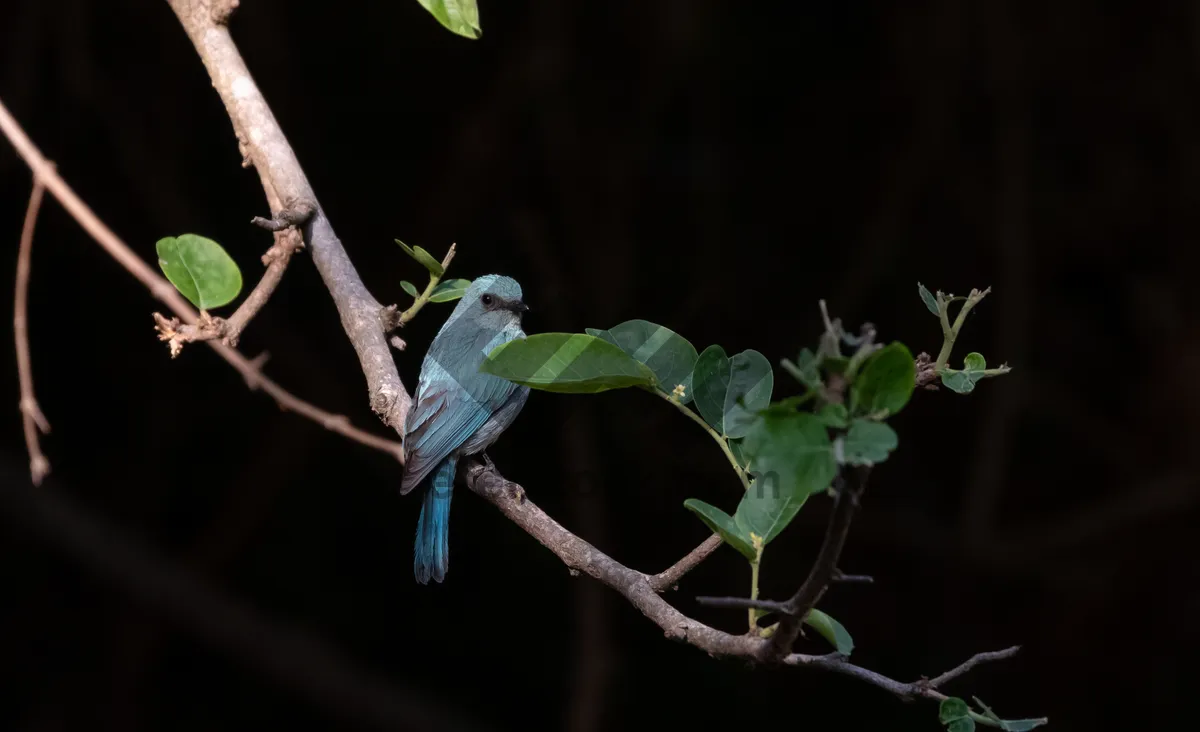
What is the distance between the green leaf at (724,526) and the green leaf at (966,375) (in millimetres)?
251

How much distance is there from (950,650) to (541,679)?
1514mm

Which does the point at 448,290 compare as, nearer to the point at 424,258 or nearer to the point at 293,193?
the point at 424,258

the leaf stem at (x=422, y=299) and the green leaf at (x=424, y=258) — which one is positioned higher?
the leaf stem at (x=422, y=299)

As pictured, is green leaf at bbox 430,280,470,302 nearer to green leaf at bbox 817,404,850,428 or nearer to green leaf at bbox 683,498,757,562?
green leaf at bbox 683,498,757,562

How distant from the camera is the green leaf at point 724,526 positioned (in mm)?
1140

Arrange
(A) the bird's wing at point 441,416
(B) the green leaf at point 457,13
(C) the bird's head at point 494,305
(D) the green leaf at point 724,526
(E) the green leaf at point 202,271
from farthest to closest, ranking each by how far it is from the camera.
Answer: (C) the bird's head at point 494,305 → (A) the bird's wing at point 441,416 → (E) the green leaf at point 202,271 → (B) the green leaf at point 457,13 → (D) the green leaf at point 724,526

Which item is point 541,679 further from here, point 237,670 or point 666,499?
point 237,670

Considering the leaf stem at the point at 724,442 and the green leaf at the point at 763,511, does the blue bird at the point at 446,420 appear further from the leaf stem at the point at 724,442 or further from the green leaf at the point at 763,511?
the green leaf at the point at 763,511

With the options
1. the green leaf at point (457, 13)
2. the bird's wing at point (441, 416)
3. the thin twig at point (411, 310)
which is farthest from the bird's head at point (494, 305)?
the green leaf at point (457, 13)

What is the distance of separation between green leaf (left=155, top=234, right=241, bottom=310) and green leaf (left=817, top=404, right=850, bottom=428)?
3.84ft

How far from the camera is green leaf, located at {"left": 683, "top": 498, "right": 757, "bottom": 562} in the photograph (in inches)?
44.9

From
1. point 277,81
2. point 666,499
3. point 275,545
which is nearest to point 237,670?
point 275,545

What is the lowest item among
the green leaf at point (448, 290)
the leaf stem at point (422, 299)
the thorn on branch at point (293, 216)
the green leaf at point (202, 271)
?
the green leaf at point (202, 271)

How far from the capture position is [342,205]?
13.4 ft
